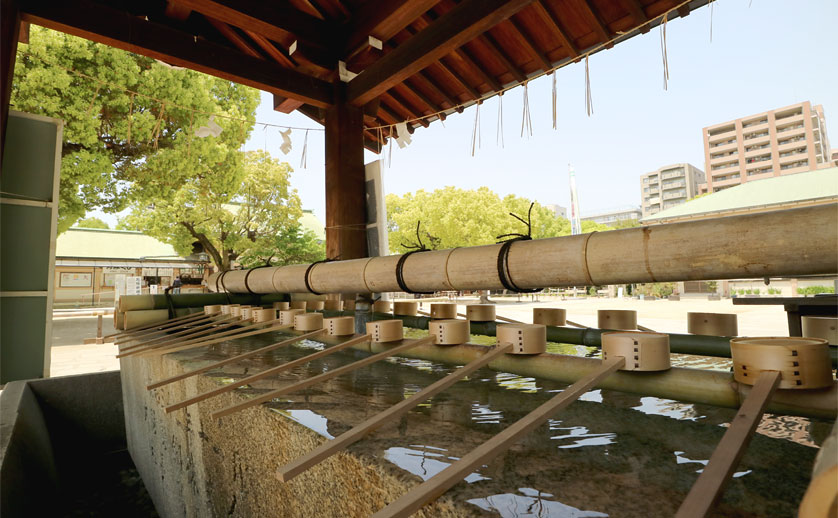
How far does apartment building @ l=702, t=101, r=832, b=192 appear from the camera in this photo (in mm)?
46938

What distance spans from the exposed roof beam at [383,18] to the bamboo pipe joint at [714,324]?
3300 mm

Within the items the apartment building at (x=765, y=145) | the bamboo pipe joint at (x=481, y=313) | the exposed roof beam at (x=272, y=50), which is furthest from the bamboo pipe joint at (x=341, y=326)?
the apartment building at (x=765, y=145)

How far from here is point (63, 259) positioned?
65.7ft

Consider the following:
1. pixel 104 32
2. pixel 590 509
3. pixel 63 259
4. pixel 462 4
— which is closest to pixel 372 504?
pixel 590 509

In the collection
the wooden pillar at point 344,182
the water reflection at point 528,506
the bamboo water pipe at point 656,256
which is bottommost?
the water reflection at point 528,506

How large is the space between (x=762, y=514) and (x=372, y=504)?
0.75 metres

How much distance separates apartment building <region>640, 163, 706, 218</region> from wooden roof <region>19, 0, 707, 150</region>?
7211 cm

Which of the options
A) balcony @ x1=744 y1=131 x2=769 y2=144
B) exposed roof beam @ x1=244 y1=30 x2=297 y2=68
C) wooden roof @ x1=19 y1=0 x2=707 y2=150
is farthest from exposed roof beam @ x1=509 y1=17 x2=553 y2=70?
balcony @ x1=744 y1=131 x2=769 y2=144

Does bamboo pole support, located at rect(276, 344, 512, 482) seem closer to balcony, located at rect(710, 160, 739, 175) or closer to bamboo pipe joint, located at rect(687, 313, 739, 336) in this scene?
bamboo pipe joint, located at rect(687, 313, 739, 336)

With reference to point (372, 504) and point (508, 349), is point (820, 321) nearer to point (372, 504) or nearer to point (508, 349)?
point (508, 349)

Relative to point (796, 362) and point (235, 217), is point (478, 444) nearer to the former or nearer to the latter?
point (796, 362)

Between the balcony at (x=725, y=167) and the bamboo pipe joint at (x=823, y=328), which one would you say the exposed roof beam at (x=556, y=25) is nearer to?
the bamboo pipe joint at (x=823, y=328)

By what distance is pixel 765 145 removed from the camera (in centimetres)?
5059

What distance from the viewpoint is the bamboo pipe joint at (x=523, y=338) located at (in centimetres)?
152
